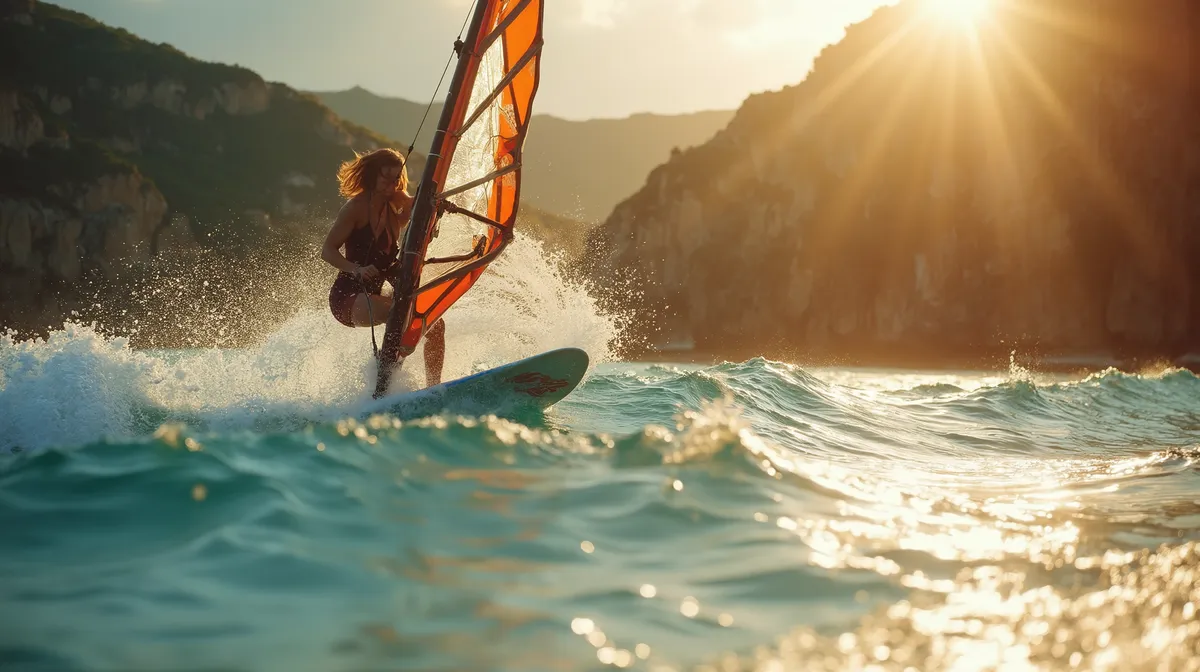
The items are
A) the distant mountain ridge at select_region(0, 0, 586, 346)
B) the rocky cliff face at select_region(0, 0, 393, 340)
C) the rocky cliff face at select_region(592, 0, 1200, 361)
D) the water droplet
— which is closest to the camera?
the water droplet

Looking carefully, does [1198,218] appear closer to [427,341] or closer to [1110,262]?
[1110,262]

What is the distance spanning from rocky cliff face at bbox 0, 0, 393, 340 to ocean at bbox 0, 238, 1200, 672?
7164 cm

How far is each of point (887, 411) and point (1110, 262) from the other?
43966 mm

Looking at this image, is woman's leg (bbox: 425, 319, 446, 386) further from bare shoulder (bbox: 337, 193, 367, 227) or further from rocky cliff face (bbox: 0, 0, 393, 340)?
rocky cliff face (bbox: 0, 0, 393, 340)

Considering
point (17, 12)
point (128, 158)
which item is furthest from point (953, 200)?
point (17, 12)

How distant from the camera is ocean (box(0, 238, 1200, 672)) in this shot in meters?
2.49

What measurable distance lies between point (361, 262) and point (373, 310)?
16.6 inches

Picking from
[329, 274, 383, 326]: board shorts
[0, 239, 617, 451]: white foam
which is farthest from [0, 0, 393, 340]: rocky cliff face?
[329, 274, 383, 326]: board shorts

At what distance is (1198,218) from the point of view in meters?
46.1

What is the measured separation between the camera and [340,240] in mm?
6973

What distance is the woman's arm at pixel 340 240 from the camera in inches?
271

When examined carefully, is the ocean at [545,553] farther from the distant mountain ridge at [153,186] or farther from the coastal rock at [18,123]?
the coastal rock at [18,123]

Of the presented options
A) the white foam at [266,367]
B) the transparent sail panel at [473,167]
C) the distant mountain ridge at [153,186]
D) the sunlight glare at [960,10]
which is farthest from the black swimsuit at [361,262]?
the sunlight glare at [960,10]

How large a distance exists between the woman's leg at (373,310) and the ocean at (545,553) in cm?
98
